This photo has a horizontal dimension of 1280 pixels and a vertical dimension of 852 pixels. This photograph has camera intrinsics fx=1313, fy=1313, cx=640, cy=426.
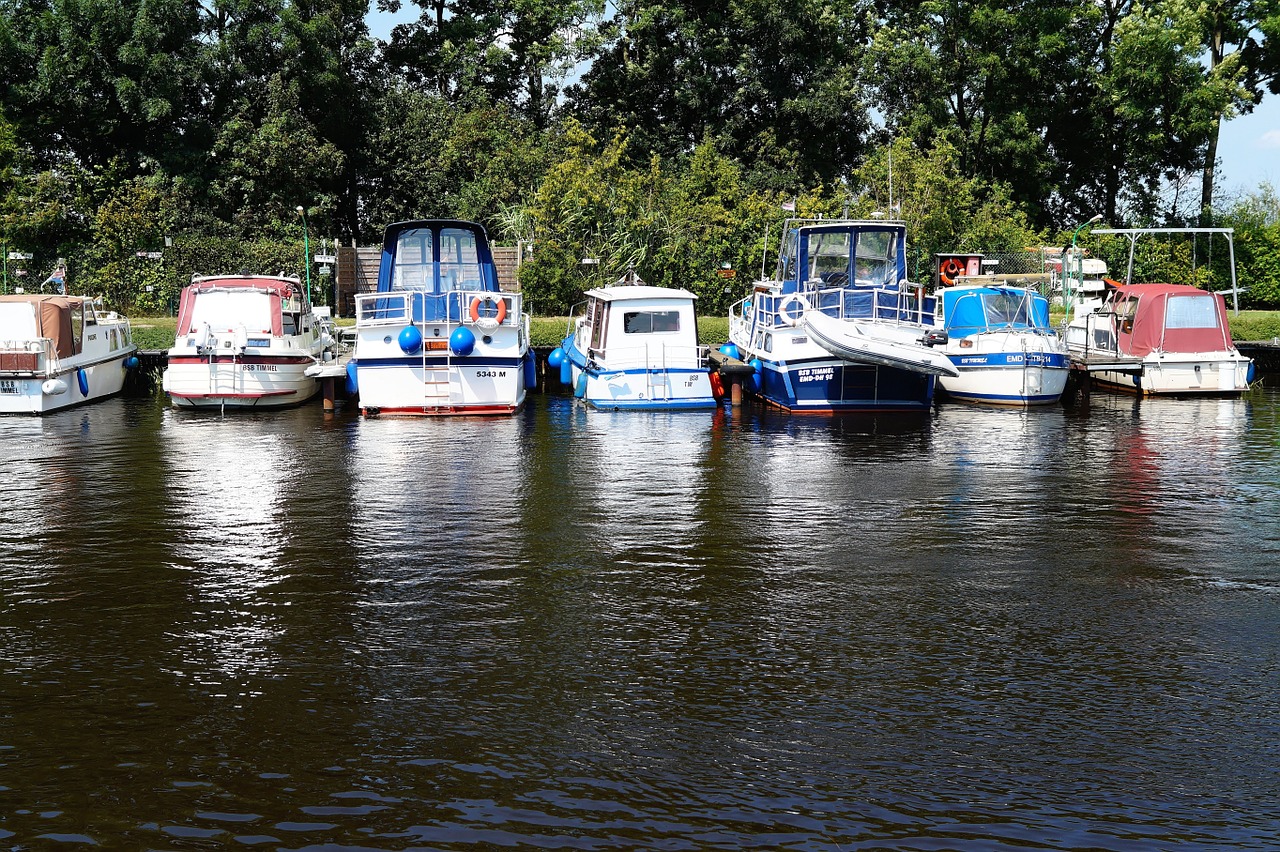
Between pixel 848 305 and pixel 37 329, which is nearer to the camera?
pixel 37 329

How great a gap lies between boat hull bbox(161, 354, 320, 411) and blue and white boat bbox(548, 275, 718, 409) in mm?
6308

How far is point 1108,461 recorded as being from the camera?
20.4m

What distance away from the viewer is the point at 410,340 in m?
25.1

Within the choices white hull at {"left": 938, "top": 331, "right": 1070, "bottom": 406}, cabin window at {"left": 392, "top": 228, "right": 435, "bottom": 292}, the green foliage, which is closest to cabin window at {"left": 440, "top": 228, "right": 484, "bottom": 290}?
cabin window at {"left": 392, "top": 228, "right": 435, "bottom": 292}

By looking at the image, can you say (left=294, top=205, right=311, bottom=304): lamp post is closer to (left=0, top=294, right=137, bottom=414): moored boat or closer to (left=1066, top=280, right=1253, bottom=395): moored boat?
(left=0, top=294, right=137, bottom=414): moored boat

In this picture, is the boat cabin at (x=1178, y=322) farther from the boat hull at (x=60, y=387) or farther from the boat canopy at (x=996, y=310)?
the boat hull at (x=60, y=387)

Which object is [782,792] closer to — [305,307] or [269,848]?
[269,848]

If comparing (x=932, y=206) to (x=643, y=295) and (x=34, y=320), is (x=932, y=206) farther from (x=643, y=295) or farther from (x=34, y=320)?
(x=34, y=320)

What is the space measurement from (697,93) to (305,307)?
2462 cm

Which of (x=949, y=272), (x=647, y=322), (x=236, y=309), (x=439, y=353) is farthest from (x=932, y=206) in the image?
(x=236, y=309)

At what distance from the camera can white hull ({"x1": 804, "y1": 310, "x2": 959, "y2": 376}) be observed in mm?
24516

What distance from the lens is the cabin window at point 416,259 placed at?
92.7 feet

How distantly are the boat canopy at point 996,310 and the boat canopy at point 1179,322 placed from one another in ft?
7.62

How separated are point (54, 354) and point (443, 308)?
794cm
